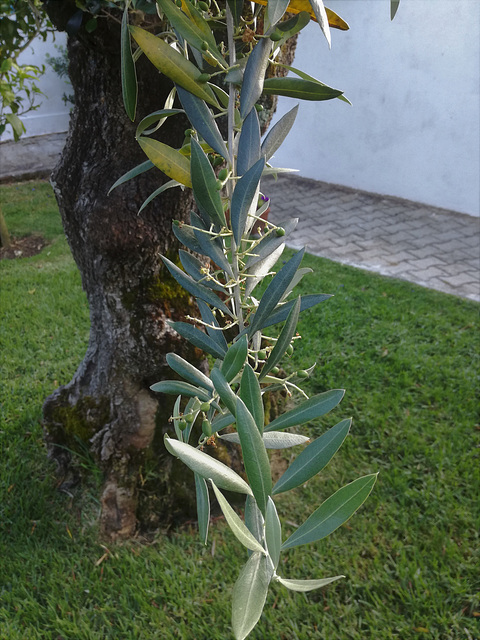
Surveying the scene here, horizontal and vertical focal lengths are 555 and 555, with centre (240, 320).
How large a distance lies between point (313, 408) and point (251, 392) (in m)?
0.14

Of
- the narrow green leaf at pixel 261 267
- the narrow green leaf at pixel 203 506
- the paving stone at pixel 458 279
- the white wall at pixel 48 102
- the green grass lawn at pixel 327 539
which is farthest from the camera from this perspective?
the white wall at pixel 48 102

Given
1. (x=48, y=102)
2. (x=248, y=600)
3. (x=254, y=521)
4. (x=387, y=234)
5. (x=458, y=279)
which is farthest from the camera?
(x=48, y=102)

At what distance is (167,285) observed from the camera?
2.06 m

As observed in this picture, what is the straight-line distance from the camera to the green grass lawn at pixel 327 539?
1786 mm

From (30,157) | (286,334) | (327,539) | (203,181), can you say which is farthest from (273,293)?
(30,157)

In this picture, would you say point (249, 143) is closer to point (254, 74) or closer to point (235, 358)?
point (254, 74)

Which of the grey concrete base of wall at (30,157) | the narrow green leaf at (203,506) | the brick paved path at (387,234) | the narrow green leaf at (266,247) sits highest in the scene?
the narrow green leaf at (266,247)

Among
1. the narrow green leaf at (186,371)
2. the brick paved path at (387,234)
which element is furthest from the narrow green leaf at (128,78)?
the brick paved path at (387,234)

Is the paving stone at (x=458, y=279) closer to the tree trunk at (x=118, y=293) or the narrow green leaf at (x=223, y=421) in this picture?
the tree trunk at (x=118, y=293)

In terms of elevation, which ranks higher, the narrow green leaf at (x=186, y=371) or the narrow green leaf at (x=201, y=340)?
the narrow green leaf at (x=201, y=340)

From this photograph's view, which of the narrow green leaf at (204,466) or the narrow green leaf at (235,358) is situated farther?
the narrow green leaf at (235,358)

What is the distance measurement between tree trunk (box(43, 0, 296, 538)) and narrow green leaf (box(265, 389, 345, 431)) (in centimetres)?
132

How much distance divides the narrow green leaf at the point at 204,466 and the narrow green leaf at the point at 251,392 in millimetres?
60

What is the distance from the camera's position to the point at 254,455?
1.80 ft
